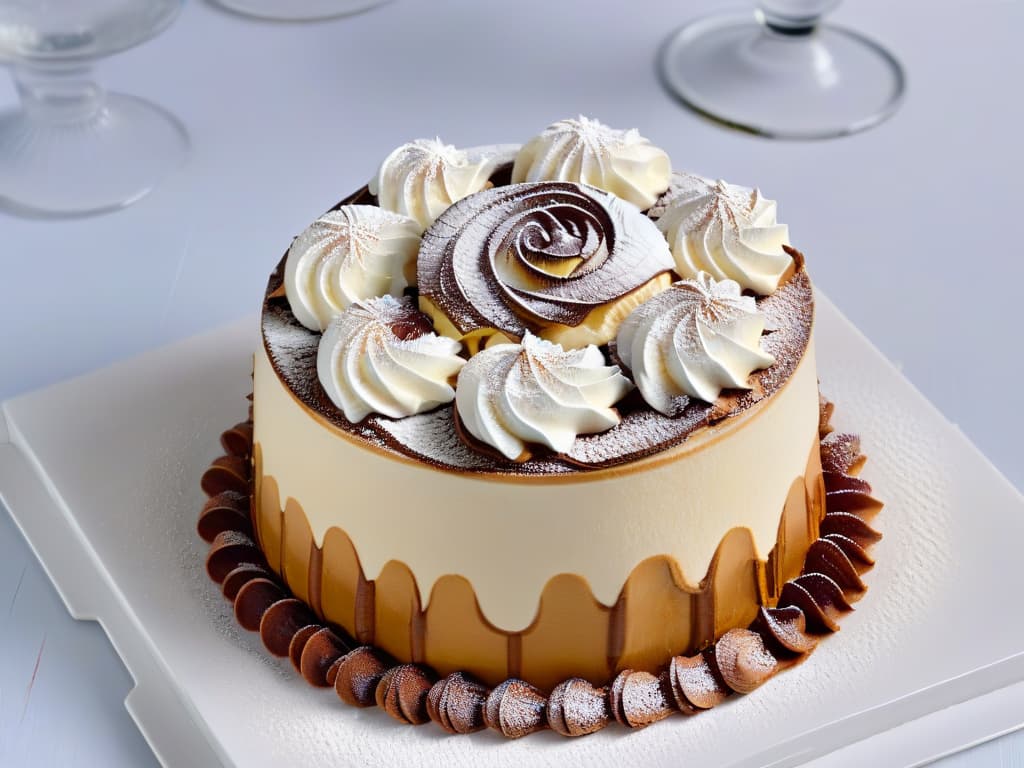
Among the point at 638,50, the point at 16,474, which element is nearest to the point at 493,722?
the point at 16,474

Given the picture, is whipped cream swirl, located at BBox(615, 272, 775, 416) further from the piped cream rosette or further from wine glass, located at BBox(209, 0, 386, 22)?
wine glass, located at BBox(209, 0, 386, 22)

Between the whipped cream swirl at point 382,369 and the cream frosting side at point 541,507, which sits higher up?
the whipped cream swirl at point 382,369

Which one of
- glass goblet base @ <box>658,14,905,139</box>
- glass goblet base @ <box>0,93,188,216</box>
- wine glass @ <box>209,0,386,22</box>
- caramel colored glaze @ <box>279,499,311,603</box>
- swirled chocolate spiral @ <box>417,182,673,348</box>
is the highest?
swirled chocolate spiral @ <box>417,182,673,348</box>

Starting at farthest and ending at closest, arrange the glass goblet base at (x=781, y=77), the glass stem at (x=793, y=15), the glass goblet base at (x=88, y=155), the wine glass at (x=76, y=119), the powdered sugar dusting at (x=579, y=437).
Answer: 1. the glass stem at (x=793, y=15)
2. the glass goblet base at (x=781, y=77)
3. the glass goblet base at (x=88, y=155)
4. the wine glass at (x=76, y=119)
5. the powdered sugar dusting at (x=579, y=437)

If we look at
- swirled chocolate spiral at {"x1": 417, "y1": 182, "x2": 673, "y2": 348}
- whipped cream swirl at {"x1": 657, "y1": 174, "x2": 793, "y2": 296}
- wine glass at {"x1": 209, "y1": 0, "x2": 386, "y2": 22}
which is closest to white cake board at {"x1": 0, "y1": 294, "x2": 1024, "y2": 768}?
swirled chocolate spiral at {"x1": 417, "y1": 182, "x2": 673, "y2": 348}

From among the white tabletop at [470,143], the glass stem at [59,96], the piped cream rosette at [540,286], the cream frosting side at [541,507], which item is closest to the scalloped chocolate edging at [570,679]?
the cream frosting side at [541,507]

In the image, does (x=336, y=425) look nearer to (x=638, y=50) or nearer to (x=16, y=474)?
(x=16, y=474)

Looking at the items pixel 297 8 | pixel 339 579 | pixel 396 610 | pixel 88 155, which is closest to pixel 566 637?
pixel 396 610

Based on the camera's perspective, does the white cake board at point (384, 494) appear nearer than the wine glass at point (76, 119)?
Yes

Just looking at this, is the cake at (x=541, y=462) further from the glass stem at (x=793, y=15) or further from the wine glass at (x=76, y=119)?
the glass stem at (x=793, y=15)
